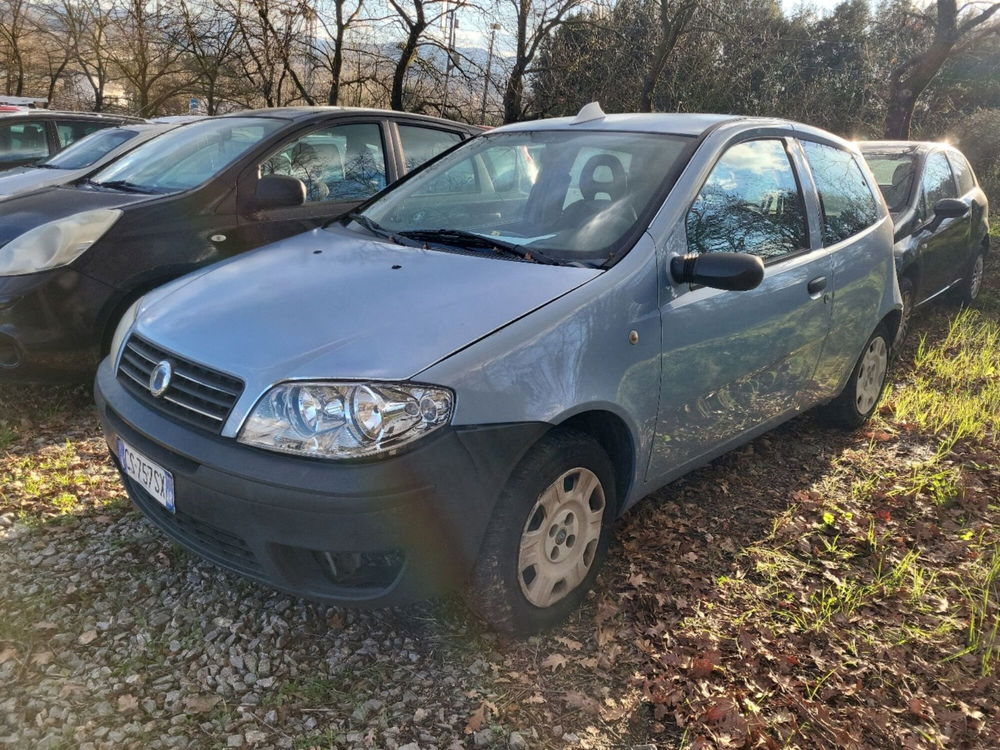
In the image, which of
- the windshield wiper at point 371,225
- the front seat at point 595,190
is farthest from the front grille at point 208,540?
the front seat at point 595,190

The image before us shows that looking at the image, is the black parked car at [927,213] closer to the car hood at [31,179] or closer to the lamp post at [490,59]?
the car hood at [31,179]

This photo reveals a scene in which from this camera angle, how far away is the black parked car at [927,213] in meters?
5.67

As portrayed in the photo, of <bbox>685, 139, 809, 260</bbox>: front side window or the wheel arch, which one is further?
<bbox>685, 139, 809, 260</bbox>: front side window

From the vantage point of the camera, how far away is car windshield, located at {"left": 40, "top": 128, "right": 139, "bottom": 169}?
22.5 feet

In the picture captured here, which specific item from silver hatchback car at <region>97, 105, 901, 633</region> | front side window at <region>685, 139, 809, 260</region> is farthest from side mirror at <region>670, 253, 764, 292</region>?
front side window at <region>685, 139, 809, 260</region>

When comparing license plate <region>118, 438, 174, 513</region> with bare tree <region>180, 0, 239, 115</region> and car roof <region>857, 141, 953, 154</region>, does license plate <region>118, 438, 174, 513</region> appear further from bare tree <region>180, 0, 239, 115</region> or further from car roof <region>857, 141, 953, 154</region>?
bare tree <region>180, 0, 239, 115</region>

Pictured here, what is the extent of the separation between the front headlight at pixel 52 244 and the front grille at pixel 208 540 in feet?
6.58

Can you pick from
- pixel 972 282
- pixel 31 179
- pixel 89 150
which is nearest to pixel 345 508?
pixel 31 179

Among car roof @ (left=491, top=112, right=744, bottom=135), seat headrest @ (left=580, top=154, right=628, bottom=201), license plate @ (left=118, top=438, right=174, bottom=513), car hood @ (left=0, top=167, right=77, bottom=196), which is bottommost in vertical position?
license plate @ (left=118, top=438, right=174, bottom=513)

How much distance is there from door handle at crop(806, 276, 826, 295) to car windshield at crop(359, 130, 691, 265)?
911mm

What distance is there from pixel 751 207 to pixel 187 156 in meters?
3.42

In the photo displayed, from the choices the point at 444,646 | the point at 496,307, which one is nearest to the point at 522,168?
the point at 496,307

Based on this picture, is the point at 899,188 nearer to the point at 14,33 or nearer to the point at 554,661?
the point at 554,661

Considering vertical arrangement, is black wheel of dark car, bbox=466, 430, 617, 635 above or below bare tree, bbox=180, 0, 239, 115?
below
